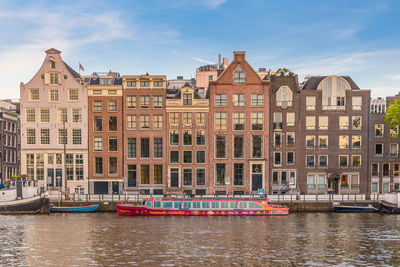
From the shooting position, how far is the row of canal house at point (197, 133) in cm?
8062

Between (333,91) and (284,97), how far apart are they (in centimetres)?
823

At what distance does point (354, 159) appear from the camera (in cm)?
8169

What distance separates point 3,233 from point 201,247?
67.2ft

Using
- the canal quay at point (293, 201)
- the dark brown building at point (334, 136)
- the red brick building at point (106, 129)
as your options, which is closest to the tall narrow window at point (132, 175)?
the red brick building at point (106, 129)

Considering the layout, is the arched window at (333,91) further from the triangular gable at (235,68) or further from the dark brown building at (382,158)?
the triangular gable at (235,68)

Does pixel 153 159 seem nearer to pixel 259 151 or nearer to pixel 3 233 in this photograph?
pixel 259 151

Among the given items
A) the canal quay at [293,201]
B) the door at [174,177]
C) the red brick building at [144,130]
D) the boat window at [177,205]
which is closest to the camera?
the boat window at [177,205]

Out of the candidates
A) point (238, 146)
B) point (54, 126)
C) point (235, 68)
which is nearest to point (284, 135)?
point (238, 146)

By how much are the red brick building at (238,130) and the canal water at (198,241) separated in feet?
64.5

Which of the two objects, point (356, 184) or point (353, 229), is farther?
point (356, 184)

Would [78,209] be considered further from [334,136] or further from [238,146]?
[334,136]

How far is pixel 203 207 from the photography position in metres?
64.4

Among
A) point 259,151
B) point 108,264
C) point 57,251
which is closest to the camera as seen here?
point 108,264

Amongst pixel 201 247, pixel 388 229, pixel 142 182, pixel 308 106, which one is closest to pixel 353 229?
pixel 388 229
